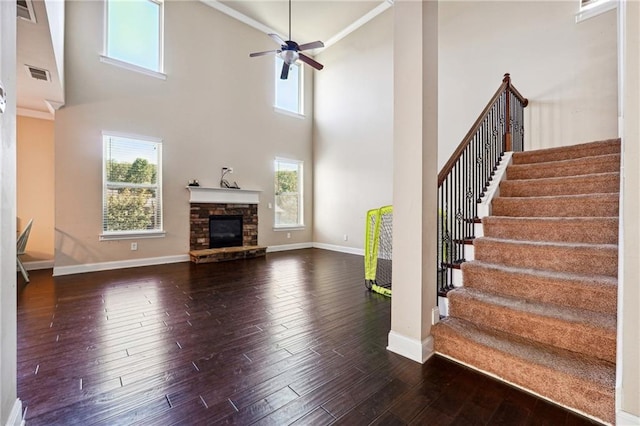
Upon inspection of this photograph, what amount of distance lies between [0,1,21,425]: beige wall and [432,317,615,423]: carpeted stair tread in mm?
2363

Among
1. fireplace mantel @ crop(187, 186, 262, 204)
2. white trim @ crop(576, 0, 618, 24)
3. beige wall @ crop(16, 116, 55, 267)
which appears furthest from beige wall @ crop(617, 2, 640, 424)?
beige wall @ crop(16, 116, 55, 267)

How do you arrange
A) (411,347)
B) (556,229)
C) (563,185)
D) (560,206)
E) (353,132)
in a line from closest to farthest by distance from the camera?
(411,347) < (556,229) < (560,206) < (563,185) < (353,132)

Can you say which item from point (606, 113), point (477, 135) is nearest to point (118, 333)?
point (477, 135)

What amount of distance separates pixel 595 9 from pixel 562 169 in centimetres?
240

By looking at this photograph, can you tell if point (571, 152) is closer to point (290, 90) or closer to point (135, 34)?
point (290, 90)

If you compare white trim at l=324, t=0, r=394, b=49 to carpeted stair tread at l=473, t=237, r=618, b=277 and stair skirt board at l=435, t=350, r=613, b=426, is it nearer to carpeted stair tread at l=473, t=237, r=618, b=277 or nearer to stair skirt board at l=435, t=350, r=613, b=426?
carpeted stair tread at l=473, t=237, r=618, b=277

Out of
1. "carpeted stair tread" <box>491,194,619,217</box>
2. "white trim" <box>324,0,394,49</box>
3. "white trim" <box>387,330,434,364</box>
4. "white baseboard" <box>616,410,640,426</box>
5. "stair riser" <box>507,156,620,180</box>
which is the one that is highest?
"white trim" <box>324,0,394,49</box>

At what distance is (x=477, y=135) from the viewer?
11.0ft

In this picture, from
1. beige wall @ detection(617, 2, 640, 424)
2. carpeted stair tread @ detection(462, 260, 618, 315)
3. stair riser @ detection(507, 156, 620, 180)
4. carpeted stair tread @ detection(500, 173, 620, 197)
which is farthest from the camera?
stair riser @ detection(507, 156, 620, 180)

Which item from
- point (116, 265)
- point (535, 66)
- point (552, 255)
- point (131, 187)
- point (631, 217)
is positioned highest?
point (535, 66)

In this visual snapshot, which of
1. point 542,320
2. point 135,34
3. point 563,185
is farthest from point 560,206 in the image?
point 135,34

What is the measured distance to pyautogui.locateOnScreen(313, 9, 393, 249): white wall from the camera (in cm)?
626

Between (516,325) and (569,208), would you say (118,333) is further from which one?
(569,208)

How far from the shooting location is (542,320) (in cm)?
182
